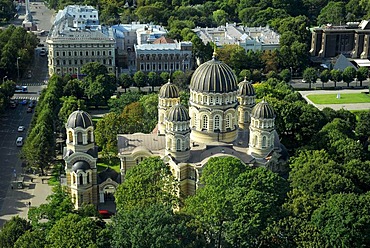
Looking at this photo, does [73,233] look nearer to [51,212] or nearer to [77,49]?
[51,212]

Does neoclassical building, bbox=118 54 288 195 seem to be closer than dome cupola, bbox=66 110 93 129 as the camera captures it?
Yes

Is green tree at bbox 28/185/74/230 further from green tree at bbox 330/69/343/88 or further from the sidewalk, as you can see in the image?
green tree at bbox 330/69/343/88

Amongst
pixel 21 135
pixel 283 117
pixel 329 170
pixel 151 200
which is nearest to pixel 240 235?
pixel 151 200

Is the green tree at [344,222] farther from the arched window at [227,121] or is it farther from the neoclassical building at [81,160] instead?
the neoclassical building at [81,160]

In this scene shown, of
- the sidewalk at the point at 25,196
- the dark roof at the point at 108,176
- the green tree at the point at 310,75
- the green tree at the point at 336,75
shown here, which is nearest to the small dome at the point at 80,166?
the dark roof at the point at 108,176

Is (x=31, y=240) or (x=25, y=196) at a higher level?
(x=31, y=240)

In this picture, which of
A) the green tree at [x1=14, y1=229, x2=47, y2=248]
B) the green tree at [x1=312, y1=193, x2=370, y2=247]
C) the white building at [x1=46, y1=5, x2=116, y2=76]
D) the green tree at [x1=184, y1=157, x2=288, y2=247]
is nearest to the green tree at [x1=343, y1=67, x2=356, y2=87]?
the white building at [x1=46, y1=5, x2=116, y2=76]

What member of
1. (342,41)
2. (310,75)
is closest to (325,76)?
(310,75)
